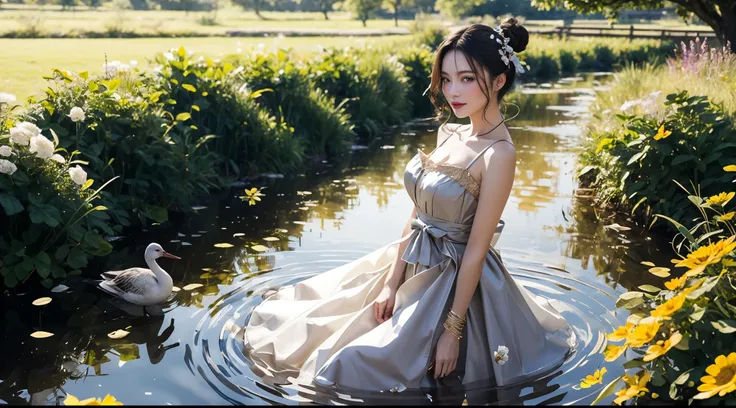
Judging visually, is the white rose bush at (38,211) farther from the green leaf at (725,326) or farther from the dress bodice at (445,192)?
the green leaf at (725,326)

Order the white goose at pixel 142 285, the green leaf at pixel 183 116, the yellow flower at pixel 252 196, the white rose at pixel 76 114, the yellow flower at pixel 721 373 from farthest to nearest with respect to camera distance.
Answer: the yellow flower at pixel 252 196, the green leaf at pixel 183 116, the white rose at pixel 76 114, the white goose at pixel 142 285, the yellow flower at pixel 721 373

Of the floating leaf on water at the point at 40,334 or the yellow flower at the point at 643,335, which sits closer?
the yellow flower at the point at 643,335

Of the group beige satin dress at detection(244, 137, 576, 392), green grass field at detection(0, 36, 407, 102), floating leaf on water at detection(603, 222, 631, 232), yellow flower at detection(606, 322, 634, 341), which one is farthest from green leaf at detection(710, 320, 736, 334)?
green grass field at detection(0, 36, 407, 102)

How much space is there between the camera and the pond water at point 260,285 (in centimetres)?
382

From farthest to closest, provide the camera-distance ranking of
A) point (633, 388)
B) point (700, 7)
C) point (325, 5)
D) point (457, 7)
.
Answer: point (325, 5), point (457, 7), point (700, 7), point (633, 388)

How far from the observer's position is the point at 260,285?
215 inches

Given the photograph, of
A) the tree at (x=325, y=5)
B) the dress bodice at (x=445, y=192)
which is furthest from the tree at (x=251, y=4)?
the dress bodice at (x=445, y=192)

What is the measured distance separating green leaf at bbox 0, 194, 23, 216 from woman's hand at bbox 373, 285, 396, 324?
2.73 metres

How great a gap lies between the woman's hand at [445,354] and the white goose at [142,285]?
2207mm

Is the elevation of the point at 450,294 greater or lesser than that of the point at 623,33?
greater

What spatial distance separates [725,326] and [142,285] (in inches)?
138

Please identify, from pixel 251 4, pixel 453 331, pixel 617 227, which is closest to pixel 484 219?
pixel 453 331

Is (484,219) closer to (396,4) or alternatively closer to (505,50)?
(505,50)

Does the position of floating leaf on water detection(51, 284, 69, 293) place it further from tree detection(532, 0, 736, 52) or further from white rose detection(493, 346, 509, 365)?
tree detection(532, 0, 736, 52)
